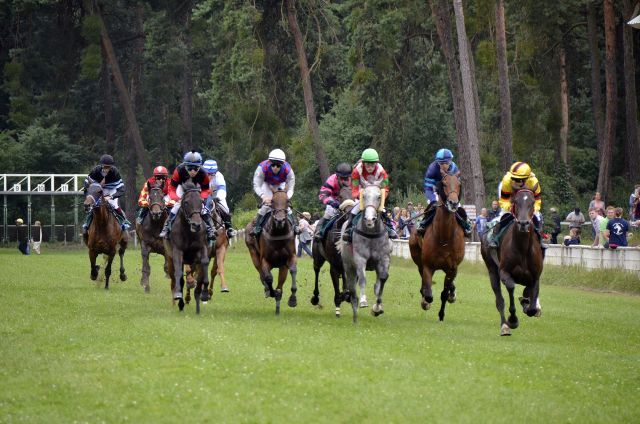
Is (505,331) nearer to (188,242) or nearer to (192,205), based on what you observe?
(192,205)

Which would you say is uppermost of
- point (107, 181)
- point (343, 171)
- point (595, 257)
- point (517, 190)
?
point (107, 181)

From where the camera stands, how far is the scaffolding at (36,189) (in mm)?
59719

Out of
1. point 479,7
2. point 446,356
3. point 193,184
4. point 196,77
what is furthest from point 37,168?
point 446,356

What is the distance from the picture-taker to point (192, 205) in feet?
65.5

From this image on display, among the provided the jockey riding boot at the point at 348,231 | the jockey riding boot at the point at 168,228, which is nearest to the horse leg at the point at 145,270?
the jockey riding boot at the point at 168,228

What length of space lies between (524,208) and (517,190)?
1.91ft

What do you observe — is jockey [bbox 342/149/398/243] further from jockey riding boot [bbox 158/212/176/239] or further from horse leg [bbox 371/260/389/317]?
jockey riding boot [bbox 158/212/176/239]

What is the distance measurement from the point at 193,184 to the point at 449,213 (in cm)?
429

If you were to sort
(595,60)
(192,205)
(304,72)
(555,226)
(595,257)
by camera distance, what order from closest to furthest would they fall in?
(192,205) < (595,257) < (555,226) < (595,60) < (304,72)

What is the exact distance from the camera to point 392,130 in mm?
57750

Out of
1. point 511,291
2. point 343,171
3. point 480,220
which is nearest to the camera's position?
point 511,291

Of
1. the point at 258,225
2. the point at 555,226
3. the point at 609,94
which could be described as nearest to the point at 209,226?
the point at 258,225

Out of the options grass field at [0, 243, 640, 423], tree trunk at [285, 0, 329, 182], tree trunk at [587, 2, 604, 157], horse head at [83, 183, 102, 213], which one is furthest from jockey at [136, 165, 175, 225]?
tree trunk at [587, 2, 604, 157]

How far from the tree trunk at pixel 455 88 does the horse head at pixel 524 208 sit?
24.9 meters
